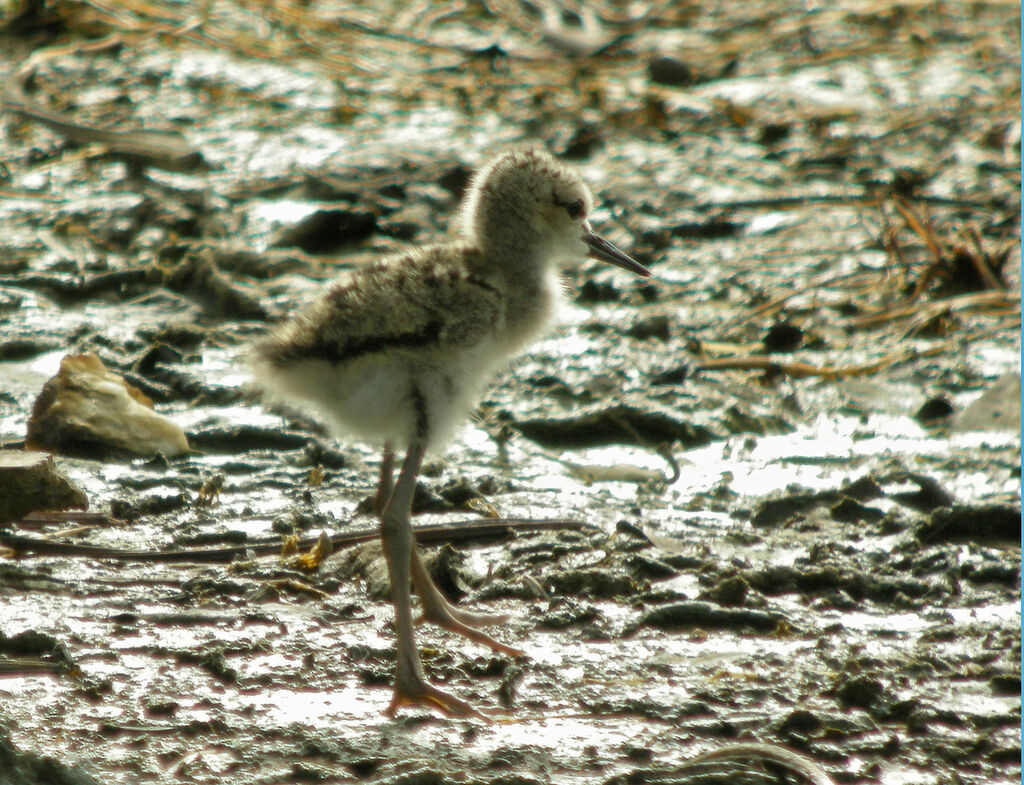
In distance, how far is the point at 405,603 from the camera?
9.52ft

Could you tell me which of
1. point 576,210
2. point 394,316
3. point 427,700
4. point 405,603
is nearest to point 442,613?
point 405,603

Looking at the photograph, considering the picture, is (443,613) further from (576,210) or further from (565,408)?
(565,408)

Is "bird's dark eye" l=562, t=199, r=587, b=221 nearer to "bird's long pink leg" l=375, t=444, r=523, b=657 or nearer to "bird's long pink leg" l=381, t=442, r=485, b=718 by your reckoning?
"bird's long pink leg" l=381, t=442, r=485, b=718

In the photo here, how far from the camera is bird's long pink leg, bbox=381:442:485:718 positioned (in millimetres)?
2770

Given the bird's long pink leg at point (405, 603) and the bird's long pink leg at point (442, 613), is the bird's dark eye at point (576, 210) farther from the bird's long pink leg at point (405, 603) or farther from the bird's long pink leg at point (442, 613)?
the bird's long pink leg at point (442, 613)

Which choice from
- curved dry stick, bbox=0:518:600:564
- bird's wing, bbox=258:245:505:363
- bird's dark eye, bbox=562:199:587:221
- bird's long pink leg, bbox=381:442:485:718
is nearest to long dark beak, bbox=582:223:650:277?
bird's dark eye, bbox=562:199:587:221

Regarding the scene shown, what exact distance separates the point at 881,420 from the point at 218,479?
2170mm

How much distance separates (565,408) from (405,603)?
1807 millimetres

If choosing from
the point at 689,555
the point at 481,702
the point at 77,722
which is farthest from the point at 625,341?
the point at 77,722

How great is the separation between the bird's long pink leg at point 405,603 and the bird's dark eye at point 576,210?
915mm

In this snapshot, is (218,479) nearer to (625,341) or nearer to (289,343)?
(289,343)

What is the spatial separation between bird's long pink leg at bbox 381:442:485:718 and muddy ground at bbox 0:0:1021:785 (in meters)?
0.05

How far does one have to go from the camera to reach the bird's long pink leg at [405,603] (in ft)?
9.09

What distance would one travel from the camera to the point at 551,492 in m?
4.02
